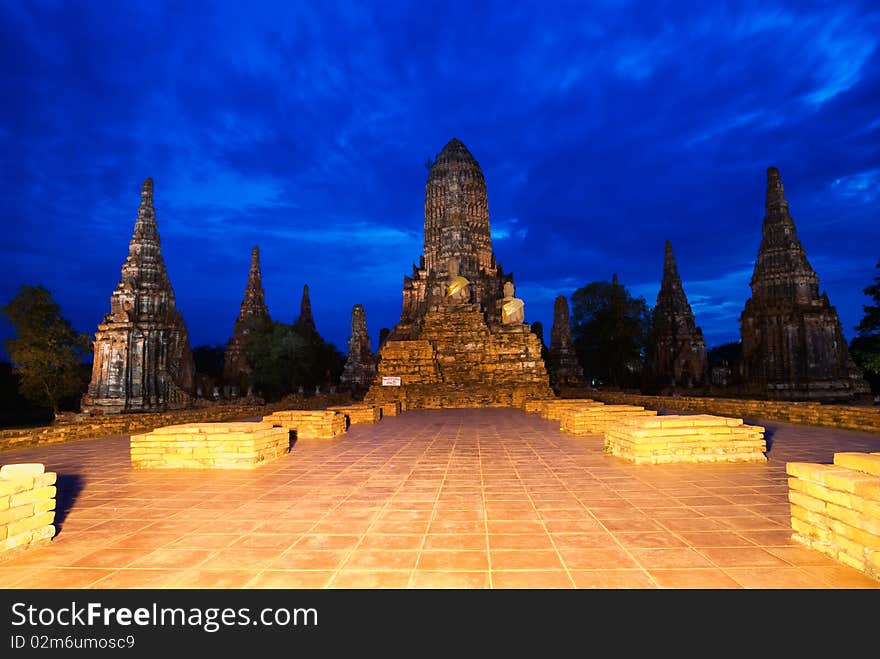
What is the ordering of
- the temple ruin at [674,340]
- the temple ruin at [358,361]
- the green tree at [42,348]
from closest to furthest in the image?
the green tree at [42,348], the temple ruin at [674,340], the temple ruin at [358,361]

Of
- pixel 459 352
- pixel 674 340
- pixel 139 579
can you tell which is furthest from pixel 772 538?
pixel 674 340

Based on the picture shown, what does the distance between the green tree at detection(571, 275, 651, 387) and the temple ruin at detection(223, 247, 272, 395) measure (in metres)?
23.4

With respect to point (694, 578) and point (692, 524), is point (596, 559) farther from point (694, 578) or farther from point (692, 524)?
point (692, 524)

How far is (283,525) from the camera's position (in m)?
4.21

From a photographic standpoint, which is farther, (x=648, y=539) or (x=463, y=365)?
(x=463, y=365)

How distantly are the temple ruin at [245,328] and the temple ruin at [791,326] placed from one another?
29.3m

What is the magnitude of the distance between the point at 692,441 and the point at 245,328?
34069 millimetres

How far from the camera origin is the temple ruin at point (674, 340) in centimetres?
3012

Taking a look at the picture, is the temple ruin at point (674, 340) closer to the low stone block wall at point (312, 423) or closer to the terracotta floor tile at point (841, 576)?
the low stone block wall at point (312, 423)

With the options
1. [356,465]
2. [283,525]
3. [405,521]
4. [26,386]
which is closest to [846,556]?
[405,521]

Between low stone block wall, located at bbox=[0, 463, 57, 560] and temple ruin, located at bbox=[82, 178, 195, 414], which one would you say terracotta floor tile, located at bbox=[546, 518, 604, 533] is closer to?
low stone block wall, located at bbox=[0, 463, 57, 560]

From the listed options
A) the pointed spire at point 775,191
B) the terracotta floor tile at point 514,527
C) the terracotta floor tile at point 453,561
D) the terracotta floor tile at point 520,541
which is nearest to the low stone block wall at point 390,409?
the terracotta floor tile at point 514,527

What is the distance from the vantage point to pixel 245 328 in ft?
118

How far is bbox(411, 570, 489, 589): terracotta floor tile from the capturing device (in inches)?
115
